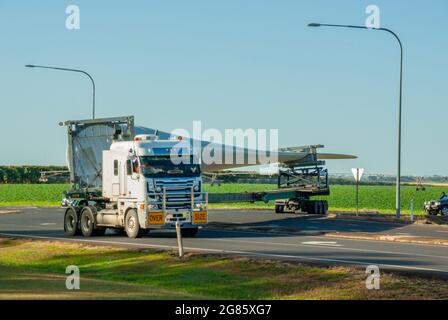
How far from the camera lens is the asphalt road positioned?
25656mm

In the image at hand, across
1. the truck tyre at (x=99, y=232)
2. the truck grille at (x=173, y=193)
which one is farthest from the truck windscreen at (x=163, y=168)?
the truck tyre at (x=99, y=232)

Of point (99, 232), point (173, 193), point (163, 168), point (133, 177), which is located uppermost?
point (163, 168)

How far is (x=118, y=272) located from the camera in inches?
984

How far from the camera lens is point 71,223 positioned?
37.3m

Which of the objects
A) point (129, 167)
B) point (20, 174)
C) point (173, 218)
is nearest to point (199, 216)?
point (173, 218)

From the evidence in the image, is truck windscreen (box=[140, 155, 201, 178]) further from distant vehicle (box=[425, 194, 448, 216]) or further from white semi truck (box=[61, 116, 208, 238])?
distant vehicle (box=[425, 194, 448, 216])

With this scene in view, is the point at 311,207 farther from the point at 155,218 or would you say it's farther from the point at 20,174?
the point at 20,174

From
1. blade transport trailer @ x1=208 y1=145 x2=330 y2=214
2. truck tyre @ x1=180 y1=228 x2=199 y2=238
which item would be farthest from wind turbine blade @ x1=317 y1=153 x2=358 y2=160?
truck tyre @ x1=180 y1=228 x2=199 y2=238

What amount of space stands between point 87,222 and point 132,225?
2.77 metres

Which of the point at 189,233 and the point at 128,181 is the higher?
the point at 128,181

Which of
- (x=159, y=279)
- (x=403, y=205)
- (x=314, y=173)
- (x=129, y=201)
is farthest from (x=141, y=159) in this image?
(x=403, y=205)

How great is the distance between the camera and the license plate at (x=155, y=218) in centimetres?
3344

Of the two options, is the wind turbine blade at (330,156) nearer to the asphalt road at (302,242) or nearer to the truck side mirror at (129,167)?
the asphalt road at (302,242)
